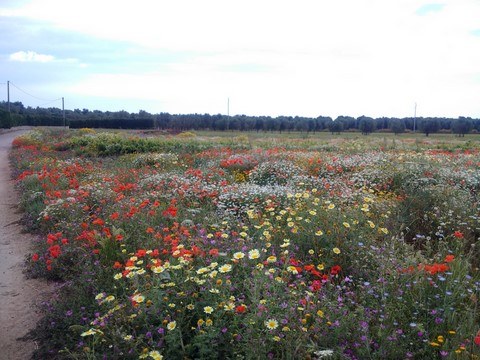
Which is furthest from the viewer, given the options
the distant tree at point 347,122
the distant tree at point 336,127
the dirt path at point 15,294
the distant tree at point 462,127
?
the distant tree at point 347,122

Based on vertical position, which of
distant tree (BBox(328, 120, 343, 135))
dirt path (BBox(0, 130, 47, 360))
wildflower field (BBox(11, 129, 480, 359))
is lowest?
dirt path (BBox(0, 130, 47, 360))

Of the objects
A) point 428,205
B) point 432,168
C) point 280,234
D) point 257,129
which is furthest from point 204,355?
point 257,129

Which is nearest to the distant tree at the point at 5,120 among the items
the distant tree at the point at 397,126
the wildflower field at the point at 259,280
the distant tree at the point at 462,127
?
the wildflower field at the point at 259,280

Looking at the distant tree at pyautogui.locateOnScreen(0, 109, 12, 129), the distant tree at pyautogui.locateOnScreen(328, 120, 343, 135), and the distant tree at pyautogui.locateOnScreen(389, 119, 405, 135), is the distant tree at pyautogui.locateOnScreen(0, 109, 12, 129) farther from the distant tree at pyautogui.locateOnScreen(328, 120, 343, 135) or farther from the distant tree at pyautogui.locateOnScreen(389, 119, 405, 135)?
the distant tree at pyautogui.locateOnScreen(389, 119, 405, 135)

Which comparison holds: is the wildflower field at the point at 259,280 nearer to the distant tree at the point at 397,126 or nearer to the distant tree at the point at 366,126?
the distant tree at the point at 397,126

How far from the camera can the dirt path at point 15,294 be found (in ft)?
12.1

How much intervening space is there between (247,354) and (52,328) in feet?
6.46

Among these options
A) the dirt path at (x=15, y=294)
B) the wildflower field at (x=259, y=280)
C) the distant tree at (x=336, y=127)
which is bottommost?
the dirt path at (x=15, y=294)

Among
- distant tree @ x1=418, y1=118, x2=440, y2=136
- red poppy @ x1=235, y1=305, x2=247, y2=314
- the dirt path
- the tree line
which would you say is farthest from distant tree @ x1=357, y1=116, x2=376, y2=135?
red poppy @ x1=235, y1=305, x2=247, y2=314

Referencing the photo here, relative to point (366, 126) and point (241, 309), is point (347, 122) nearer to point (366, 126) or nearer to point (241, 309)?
point (366, 126)

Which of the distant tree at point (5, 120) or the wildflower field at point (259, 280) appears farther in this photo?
the distant tree at point (5, 120)

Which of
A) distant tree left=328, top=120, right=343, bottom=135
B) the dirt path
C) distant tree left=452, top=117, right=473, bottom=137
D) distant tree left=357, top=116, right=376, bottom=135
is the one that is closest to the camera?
the dirt path

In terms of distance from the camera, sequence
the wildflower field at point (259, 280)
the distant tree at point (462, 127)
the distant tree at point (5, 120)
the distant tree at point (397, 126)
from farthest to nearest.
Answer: the distant tree at point (397, 126)
the distant tree at point (462, 127)
the distant tree at point (5, 120)
the wildflower field at point (259, 280)

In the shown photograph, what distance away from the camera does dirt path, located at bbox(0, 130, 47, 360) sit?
3.68 meters
